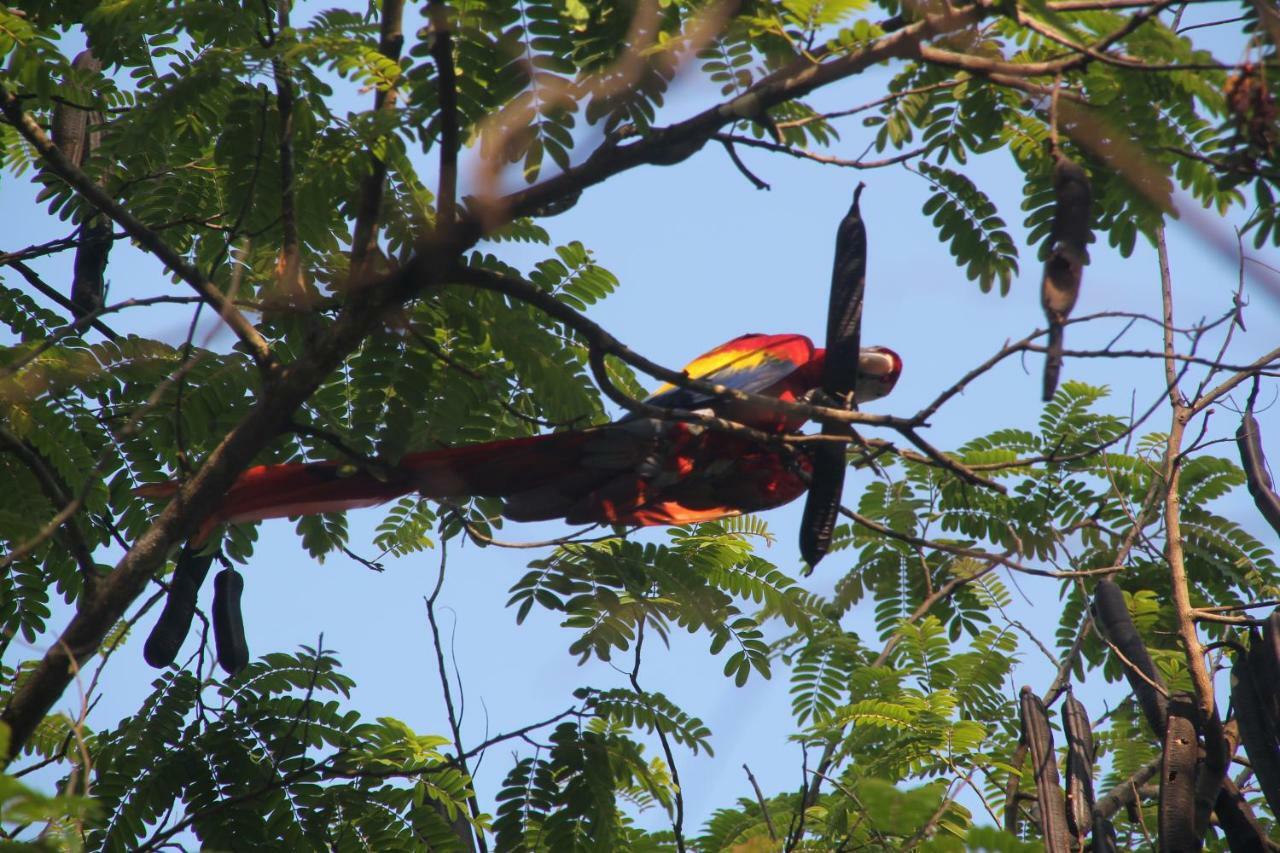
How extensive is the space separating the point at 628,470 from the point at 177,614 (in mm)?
1422

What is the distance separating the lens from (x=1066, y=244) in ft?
8.02

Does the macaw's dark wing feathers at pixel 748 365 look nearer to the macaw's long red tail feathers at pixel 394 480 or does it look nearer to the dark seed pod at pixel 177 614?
the macaw's long red tail feathers at pixel 394 480

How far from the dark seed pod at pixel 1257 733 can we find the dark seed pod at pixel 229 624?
2911 mm

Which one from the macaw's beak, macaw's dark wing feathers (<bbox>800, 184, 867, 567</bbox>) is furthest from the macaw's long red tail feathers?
the macaw's beak

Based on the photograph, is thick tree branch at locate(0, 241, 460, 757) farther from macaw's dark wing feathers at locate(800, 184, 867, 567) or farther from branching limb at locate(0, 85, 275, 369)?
macaw's dark wing feathers at locate(800, 184, 867, 567)

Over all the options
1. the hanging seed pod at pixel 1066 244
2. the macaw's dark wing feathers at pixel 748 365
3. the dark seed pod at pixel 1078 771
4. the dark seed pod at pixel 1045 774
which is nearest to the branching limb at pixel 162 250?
the macaw's dark wing feathers at pixel 748 365

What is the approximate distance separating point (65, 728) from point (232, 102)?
2.30 m

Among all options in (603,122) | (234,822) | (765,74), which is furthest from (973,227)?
(234,822)

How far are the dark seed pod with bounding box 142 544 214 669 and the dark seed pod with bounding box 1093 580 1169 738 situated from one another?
2729mm

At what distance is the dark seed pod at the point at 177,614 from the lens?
11.4ft

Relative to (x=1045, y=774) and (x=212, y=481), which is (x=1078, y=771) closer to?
(x=1045, y=774)

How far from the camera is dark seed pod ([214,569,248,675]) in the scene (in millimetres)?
3615

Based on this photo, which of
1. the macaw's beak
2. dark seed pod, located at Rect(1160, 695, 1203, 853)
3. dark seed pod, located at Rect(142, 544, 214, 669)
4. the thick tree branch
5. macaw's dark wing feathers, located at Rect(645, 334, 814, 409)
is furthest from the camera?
the macaw's beak

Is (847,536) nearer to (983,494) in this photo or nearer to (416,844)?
(983,494)
